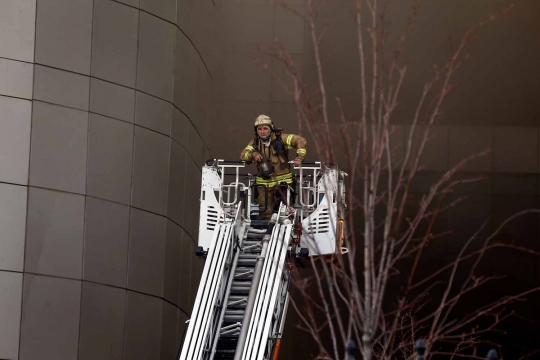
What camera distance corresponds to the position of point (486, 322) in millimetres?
24812

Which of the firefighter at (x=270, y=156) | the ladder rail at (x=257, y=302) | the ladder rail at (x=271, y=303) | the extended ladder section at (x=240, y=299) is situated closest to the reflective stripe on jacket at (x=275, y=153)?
the firefighter at (x=270, y=156)

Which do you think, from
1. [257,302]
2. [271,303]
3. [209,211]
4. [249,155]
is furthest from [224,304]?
[249,155]

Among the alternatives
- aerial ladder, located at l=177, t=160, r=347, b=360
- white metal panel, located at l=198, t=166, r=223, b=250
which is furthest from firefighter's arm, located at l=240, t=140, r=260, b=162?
white metal panel, located at l=198, t=166, r=223, b=250

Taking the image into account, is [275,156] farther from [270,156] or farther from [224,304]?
[224,304]

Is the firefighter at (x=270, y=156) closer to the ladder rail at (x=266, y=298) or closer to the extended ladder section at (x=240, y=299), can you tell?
the extended ladder section at (x=240, y=299)

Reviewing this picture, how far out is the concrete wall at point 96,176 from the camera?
17312mm

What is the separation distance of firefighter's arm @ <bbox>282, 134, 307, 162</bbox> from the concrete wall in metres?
4.14

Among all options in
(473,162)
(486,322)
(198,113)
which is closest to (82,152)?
(198,113)

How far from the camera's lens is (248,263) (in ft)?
49.1

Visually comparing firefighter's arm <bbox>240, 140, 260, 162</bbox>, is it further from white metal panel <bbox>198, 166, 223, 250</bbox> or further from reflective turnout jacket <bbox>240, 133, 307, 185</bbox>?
white metal panel <bbox>198, 166, 223, 250</bbox>

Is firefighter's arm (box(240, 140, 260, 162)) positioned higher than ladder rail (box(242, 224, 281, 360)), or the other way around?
firefighter's arm (box(240, 140, 260, 162))

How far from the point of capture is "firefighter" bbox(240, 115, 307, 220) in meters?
16.3

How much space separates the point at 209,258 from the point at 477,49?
12778mm

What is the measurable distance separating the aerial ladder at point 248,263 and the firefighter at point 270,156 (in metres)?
0.16
